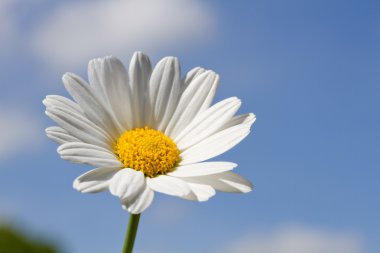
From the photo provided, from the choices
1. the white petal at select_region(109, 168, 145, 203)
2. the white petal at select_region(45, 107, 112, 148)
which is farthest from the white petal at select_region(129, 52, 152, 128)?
the white petal at select_region(109, 168, 145, 203)

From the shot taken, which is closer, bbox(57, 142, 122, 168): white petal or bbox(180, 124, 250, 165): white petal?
bbox(57, 142, 122, 168): white petal

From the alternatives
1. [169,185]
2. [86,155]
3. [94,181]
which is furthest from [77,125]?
[169,185]

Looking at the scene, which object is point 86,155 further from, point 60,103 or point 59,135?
point 60,103

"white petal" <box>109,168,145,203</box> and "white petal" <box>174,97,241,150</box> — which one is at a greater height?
"white petal" <box>174,97,241,150</box>

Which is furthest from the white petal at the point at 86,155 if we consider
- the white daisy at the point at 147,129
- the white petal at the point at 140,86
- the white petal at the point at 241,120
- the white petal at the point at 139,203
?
the white petal at the point at 241,120

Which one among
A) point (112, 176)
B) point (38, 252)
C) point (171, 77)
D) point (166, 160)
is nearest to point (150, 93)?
point (171, 77)

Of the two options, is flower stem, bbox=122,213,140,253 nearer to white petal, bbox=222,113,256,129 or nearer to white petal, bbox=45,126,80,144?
white petal, bbox=45,126,80,144
